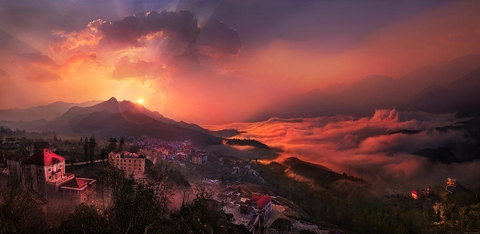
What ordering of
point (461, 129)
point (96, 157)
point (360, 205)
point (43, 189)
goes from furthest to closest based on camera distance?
point (360, 205) → point (461, 129) → point (96, 157) → point (43, 189)

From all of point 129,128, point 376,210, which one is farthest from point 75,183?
point 376,210

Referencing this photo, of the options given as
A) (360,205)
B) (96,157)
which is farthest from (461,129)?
(96,157)

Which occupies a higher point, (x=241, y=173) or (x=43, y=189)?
(x=43, y=189)

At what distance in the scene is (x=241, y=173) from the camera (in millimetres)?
27906

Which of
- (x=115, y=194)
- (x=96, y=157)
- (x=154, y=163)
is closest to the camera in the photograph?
(x=115, y=194)

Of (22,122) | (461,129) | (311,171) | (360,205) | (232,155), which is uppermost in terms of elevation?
(22,122)

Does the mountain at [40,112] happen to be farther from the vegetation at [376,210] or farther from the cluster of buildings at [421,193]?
the cluster of buildings at [421,193]

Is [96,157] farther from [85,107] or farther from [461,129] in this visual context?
[461,129]

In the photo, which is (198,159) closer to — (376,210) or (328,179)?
(328,179)

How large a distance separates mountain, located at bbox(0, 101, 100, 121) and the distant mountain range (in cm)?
24

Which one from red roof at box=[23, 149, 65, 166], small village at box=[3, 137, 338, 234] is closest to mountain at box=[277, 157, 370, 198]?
small village at box=[3, 137, 338, 234]

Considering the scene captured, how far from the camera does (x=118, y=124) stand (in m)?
27.5

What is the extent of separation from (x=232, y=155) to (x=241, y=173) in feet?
6.64

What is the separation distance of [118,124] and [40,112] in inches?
251
